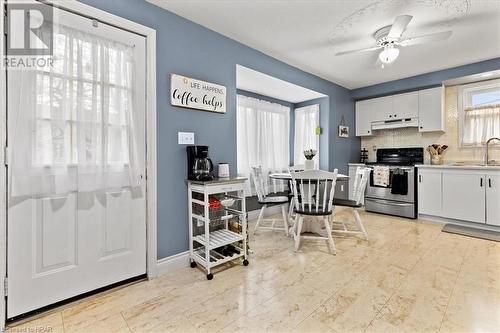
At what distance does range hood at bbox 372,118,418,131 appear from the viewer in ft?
14.0

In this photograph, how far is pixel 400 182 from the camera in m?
3.99

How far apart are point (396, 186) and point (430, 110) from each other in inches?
57.7

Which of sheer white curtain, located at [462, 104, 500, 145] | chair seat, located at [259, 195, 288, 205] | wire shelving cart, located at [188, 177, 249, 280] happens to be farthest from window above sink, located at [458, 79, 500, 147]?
wire shelving cart, located at [188, 177, 249, 280]

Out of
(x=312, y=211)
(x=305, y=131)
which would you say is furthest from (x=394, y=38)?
(x=305, y=131)

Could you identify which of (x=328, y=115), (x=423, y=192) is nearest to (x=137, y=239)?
(x=328, y=115)

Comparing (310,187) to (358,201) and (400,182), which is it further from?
(400,182)

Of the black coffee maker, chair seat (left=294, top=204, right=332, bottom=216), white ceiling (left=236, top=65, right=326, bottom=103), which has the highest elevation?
white ceiling (left=236, top=65, right=326, bottom=103)

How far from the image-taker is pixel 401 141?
4.70 meters

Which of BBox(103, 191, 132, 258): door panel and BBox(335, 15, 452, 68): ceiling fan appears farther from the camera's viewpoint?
BBox(335, 15, 452, 68): ceiling fan

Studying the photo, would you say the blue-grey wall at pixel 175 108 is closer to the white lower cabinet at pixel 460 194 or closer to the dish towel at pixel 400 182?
the dish towel at pixel 400 182

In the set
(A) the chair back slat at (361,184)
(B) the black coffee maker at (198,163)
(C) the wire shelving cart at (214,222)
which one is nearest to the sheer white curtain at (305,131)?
(A) the chair back slat at (361,184)

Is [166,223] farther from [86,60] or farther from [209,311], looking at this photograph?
[86,60]

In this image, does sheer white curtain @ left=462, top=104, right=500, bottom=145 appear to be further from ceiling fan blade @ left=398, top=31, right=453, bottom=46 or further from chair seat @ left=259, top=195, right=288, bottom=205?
chair seat @ left=259, top=195, right=288, bottom=205

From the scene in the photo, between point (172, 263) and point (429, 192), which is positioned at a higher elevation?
point (429, 192)
